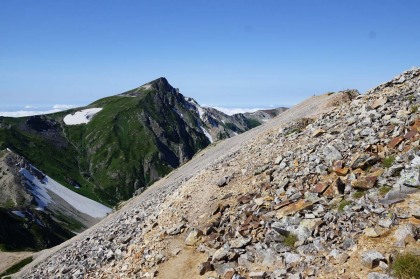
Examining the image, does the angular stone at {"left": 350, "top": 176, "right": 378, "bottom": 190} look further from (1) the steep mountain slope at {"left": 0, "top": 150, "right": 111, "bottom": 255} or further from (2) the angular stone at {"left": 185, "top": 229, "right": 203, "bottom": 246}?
(1) the steep mountain slope at {"left": 0, "top": 150, "right": 111, "bottom": 255}

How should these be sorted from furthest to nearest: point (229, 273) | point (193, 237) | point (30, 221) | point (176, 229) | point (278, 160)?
point (30, 221) < point (278, 160) < point (176, 229) < point (193, 237) < point (229, 273)

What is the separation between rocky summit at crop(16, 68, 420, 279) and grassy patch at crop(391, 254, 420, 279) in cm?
26

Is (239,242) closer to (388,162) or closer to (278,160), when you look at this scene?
(278,160)

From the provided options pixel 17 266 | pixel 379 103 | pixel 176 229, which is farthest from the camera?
pixel 17 266

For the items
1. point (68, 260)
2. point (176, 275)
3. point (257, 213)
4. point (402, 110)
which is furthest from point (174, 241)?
point (402, 110)

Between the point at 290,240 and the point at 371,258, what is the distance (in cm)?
400

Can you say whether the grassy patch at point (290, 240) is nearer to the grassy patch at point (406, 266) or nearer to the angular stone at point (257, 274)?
the angular stone at point (257, 274)

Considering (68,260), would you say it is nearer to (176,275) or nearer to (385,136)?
(176,275)

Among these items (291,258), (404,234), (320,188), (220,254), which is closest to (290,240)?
(291,258)

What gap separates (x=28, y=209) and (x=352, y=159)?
166221 mm

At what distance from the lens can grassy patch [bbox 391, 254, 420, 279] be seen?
38.7 ft

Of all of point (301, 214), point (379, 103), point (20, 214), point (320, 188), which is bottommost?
point (20, 214)

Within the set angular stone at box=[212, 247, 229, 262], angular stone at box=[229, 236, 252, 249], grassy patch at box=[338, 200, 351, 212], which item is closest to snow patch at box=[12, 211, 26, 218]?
angular stone at box=[212, 247, 229, 262]

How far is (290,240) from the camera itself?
16438mm
